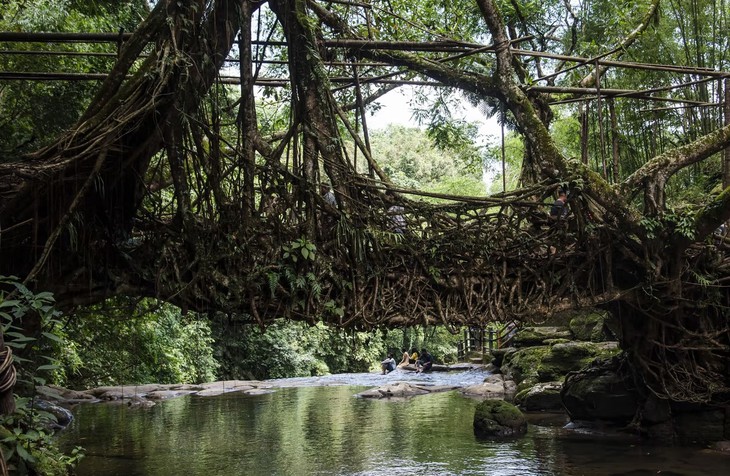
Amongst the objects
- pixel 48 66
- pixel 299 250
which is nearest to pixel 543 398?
pixel 299 250

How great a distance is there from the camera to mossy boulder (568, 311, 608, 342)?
1566 centimetres

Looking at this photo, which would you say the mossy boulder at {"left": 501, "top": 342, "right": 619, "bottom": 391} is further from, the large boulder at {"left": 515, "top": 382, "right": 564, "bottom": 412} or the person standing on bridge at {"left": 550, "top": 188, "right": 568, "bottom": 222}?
the person standing on bridge at {"left": 550, "top": 188, "right": 568, "bottom": 222}

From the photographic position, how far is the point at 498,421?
1156cm

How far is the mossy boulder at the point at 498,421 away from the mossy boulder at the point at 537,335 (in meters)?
5.68

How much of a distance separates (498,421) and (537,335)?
632cm

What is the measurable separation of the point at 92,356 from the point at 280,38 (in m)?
9.61

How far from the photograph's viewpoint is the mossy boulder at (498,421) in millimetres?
11453

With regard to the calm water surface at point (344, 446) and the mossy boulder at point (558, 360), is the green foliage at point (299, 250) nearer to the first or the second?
the calm water surface at point (344, 446)

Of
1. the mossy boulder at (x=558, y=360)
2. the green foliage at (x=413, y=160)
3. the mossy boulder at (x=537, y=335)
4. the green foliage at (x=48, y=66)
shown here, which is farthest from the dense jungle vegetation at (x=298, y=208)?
the green foliage at (x=413, y=160)

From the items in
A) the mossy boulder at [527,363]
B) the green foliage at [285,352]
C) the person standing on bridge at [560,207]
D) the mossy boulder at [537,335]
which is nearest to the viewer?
the person standing on bridge at [560,207]

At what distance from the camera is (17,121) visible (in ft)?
31.6

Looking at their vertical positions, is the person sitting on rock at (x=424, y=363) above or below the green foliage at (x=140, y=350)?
below

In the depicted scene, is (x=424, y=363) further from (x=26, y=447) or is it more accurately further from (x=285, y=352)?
(x=26, y=447)

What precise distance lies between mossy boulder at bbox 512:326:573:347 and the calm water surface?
2.60 metres
